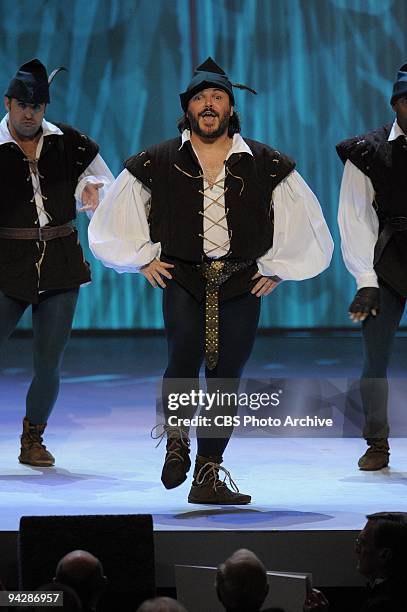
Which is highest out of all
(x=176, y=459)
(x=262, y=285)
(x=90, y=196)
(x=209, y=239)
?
(x=90, y=196)

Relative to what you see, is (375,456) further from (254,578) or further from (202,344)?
(254,578)

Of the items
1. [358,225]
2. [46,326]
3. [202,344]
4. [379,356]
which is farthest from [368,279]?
Answer: [46,326]

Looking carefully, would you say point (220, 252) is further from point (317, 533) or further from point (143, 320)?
point (143, 320)

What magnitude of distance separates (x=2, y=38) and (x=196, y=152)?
5393mm

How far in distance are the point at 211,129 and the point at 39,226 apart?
37.5 inches

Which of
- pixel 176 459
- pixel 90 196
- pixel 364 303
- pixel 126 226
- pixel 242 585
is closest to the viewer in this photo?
pixel 242 585

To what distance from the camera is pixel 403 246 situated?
5324 mm

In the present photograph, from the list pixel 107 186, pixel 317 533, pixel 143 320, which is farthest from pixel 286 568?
pixel 143 320

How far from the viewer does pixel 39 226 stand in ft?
17.9

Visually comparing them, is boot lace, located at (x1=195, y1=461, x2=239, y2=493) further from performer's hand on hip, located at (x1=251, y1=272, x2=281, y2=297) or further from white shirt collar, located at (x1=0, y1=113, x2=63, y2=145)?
white shirt collar, located at (x1=0, y1=113, x2=63, y2=145)

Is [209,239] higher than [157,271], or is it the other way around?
[209,239]

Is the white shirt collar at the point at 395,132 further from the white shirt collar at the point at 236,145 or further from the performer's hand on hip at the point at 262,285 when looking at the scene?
the performer's hand on hip at the point at 262,285

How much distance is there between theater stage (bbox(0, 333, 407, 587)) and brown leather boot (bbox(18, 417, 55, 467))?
0.05 m

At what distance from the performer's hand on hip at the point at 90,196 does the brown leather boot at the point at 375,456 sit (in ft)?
4.75
